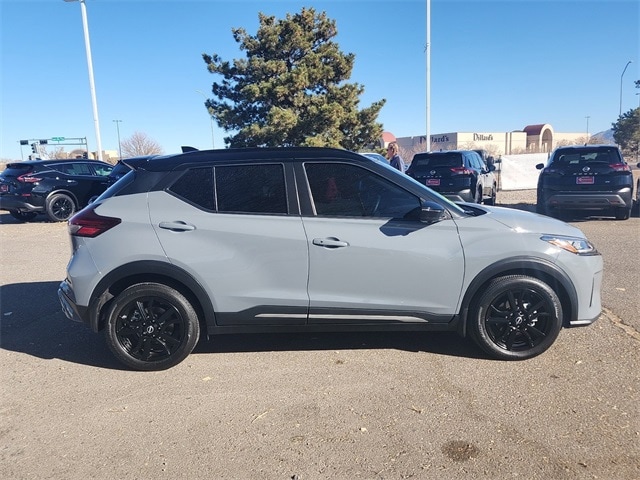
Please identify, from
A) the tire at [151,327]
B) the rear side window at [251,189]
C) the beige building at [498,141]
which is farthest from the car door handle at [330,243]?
the beige building at [498,141]

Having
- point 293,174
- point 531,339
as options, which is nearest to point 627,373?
point 531,339

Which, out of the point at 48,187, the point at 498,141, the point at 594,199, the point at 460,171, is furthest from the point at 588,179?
the point at 498,141

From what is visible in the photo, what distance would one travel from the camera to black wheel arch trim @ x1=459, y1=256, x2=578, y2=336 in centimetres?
362

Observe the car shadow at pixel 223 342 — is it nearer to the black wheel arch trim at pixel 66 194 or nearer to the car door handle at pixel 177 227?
the car door handle at pixel 177 227

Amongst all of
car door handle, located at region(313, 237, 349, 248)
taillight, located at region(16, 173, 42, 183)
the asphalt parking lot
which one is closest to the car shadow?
the asphalt parking lot

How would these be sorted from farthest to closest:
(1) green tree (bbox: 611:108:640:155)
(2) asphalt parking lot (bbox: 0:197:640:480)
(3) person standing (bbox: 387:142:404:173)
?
(1) green tree (bbox: 611:108:640:155) → (3) person standing (bbox: 387:142:404:173) → (2) asphalt parking lot (bbox: 0:197:640:480)

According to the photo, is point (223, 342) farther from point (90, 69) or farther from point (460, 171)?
point (90, 69)

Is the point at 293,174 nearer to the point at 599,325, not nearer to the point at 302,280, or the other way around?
the point at 302,280

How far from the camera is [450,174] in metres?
11.2

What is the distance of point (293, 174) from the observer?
3773 mm

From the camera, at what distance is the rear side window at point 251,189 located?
12.2 feet

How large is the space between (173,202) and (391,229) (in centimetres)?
170

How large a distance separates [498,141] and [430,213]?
253 ft

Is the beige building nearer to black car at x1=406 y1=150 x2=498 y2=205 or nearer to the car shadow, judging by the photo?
black car at x1=406 y1=150 x2=498 y2=205
